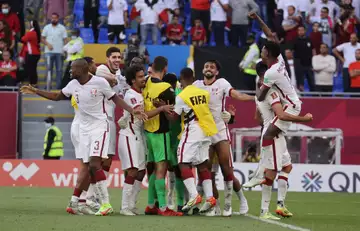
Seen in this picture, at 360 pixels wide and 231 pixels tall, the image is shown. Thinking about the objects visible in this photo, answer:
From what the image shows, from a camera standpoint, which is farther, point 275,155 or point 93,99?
point 275,155

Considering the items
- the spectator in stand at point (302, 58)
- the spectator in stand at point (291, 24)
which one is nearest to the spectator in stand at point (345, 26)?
the spectator in stand at point (291, 24)

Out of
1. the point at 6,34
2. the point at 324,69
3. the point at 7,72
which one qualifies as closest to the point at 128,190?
the point at 7,72

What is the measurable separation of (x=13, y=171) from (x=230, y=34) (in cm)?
858

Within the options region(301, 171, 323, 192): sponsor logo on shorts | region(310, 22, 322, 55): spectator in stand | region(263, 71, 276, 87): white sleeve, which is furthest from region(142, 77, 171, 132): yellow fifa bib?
region(310, 22, 322, 55): spectator in stand

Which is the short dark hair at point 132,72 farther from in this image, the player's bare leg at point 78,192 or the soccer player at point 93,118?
the player's bare leg at point 78,192

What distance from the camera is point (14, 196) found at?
21.3 m

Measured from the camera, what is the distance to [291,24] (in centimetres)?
3178

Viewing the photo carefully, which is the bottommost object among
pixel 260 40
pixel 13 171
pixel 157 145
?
pixel 13 171

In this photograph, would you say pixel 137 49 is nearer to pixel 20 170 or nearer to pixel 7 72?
pixel 7 72

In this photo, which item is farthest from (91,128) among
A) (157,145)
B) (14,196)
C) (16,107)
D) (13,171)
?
(16,107)

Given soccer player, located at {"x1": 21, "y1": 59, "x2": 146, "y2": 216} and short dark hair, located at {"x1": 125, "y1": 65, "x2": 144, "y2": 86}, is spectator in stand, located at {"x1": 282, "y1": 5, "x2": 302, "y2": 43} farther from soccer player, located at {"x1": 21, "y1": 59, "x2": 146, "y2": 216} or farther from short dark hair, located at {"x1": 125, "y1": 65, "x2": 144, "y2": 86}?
soccer player, located at {"x1": 21, "y1": 59, "x2": 146, "y2": 216}

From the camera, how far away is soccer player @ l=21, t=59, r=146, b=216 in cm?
1614

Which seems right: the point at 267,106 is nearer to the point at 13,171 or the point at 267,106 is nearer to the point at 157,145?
the point at 157,145

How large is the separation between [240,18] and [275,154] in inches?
624
